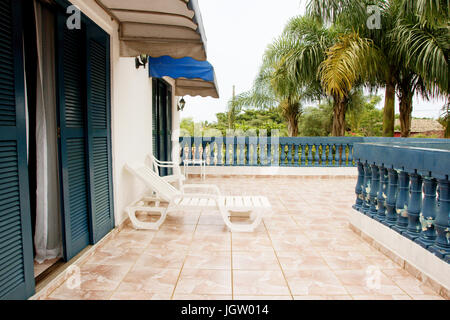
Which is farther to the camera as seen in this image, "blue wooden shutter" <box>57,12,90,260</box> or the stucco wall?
the stucco wall

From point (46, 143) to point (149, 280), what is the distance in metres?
1.62

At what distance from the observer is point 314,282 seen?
269cm

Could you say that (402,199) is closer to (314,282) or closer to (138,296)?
(314,282)

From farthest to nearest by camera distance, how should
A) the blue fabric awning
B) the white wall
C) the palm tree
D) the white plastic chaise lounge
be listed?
the palm tree → the blue fabric awning → the white plastic chaise lounge → the white wall

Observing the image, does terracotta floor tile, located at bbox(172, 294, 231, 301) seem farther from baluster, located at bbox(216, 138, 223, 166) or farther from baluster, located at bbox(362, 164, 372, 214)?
baluster, located at bbox(216, 138, 223, 166)

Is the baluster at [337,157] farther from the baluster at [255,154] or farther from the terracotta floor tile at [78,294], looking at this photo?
the terracotta floor tile at [78,294]

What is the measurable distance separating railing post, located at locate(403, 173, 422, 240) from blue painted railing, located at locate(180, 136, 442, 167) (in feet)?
20.2

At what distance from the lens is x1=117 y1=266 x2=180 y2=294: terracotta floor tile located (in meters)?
2.53

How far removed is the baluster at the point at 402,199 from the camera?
2.98 metres

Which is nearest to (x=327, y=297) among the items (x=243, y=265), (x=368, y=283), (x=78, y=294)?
(x=368, y=283)

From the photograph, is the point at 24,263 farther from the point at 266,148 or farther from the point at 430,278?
the point at 266,148

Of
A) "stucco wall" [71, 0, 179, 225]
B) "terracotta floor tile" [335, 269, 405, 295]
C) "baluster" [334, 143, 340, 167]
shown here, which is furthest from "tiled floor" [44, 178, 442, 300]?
"baluster" [334, 143, 340, 167]
